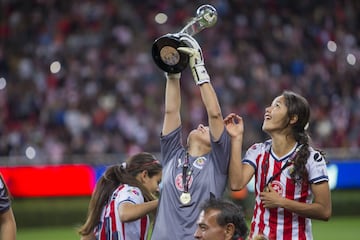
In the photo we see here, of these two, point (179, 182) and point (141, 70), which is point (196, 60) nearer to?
point (179, 182)

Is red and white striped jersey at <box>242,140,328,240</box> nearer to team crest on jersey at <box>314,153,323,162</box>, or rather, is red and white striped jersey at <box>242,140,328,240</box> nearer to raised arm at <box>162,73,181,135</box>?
team crest on jersey at <box>314,153,323,162</box>

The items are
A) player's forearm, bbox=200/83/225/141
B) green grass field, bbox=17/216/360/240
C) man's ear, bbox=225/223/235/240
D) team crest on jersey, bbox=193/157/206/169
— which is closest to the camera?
man's ear, bbox=225/223/235/240

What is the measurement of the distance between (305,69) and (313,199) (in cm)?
1645

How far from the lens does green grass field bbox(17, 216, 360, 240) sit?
15.7m

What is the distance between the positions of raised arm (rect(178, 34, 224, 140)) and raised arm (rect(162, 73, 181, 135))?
0.91ft

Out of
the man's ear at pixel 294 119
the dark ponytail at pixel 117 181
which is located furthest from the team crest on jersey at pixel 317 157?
the dark ponytail at pixel 117 181

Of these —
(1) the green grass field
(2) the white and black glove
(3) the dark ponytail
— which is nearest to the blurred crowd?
(1) the green grass field

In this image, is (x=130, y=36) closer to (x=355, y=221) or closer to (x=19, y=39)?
(x=19, y=39)

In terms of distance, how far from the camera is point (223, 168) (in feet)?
21.3

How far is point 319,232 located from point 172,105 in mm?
10153

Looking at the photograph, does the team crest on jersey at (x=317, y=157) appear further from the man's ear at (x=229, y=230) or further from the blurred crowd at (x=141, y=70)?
the blurred crowd at (x=141, y=70)

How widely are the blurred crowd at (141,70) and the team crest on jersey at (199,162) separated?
11.7m

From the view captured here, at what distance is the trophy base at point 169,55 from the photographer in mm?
6453

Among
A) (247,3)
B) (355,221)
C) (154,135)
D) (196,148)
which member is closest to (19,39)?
(154,135)
